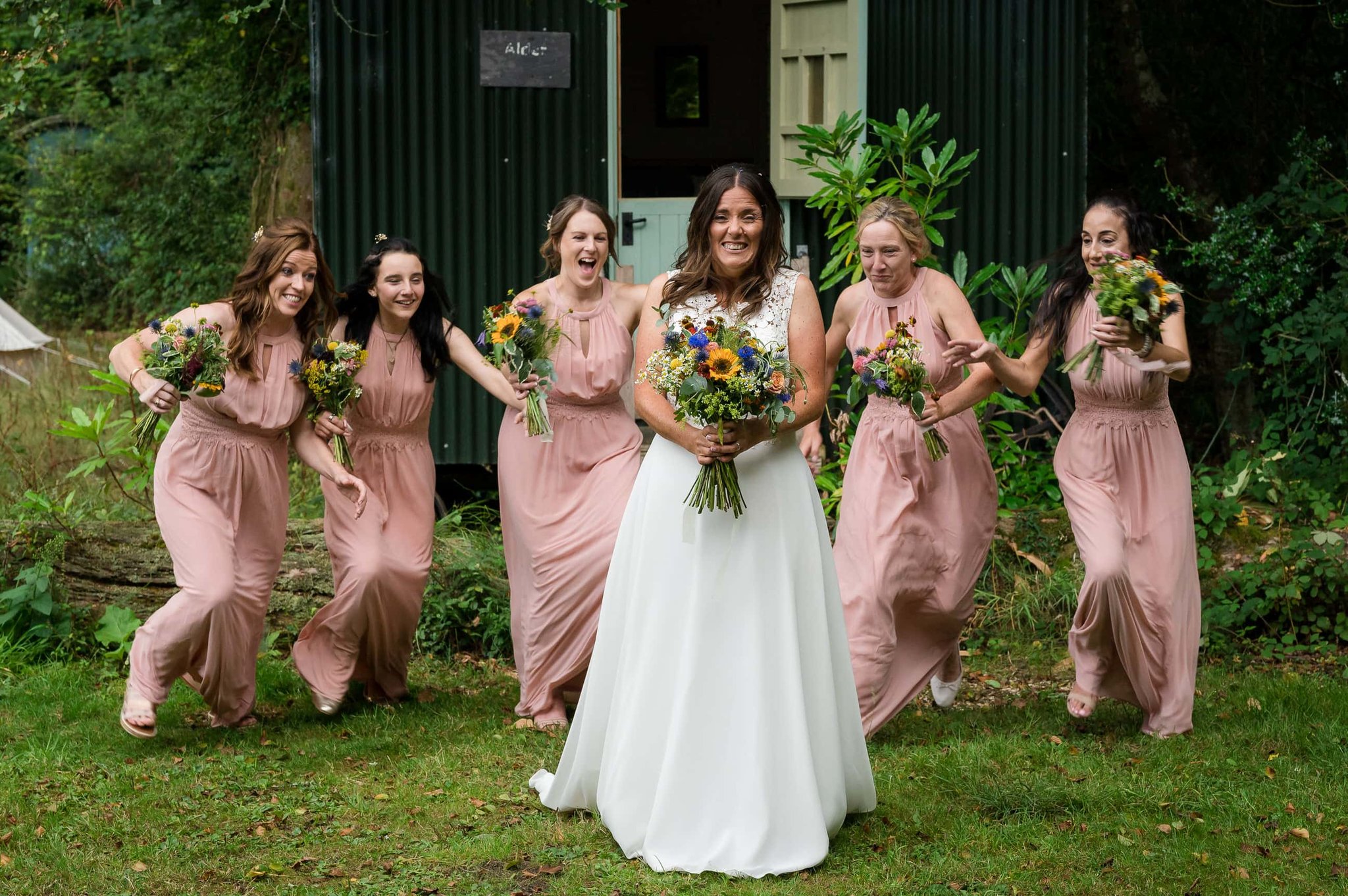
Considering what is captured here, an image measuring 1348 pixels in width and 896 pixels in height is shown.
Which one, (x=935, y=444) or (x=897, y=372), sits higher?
(x=897, y=372)

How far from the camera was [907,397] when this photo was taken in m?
6.22

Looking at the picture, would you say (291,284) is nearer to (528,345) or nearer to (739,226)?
(528,345)

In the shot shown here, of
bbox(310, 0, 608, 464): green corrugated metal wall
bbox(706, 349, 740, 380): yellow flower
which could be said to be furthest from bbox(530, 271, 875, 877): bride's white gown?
bbox(310, 0, 608, 464): green corrugated metal wall

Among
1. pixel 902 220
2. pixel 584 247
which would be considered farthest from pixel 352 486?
pixel 902 220

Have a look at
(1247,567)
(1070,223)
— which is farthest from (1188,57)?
(1247,567)

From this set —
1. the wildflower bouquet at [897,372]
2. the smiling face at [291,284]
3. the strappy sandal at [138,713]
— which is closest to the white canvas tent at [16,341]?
the smiling face at [291,284]

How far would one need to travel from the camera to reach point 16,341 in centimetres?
1410

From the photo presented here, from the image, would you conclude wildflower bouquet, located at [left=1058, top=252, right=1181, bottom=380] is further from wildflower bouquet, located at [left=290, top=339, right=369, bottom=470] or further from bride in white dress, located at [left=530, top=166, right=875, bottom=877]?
wildflower bouquet, located at [left=290, top=339, right=369, bottom=470]

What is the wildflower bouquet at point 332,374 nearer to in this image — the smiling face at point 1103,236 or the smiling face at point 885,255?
the smiling face at point 885,255

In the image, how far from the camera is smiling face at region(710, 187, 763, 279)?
205 inches

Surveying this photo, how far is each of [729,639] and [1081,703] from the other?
2.33m

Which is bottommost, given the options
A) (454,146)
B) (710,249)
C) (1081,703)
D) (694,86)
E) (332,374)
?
(1081,703)

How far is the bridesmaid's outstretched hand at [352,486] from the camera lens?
6.37 m

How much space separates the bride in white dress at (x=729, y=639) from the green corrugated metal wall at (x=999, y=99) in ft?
16.5
